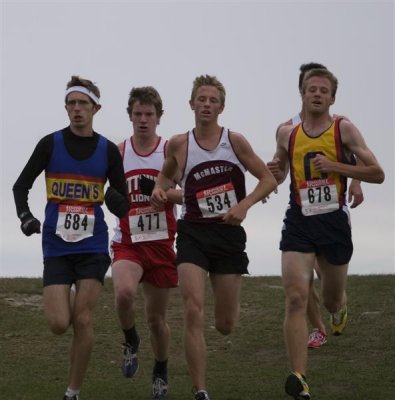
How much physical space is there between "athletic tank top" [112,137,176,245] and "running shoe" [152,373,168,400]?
3.95ft

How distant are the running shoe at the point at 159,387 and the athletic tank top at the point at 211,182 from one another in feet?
5.00

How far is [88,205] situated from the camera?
9844 mm

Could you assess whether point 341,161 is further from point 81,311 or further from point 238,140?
point 81,311

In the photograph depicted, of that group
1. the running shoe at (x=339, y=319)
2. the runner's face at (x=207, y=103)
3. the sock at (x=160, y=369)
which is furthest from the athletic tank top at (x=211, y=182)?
the running shoe at (x=339, y=319)

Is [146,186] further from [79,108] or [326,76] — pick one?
[326,76]

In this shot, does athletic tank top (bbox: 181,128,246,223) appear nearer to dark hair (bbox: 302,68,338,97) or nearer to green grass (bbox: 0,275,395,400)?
dark hair (bbox: 302,68,338,97)

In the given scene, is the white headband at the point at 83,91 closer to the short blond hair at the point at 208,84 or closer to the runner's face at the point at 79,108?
the runner's face at the point at 79,108

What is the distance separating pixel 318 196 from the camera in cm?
1038

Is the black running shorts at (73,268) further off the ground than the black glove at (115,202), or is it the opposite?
the black glove at (115,202)

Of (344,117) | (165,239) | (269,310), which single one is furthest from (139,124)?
(269,310)

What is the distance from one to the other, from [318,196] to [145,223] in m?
1.62

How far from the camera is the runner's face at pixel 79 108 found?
9.99m

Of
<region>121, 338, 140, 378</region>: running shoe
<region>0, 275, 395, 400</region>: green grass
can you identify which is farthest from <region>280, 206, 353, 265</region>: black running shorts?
<region>121, 338, 140, 378</region>: running shoe

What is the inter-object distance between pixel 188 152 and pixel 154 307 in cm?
153
